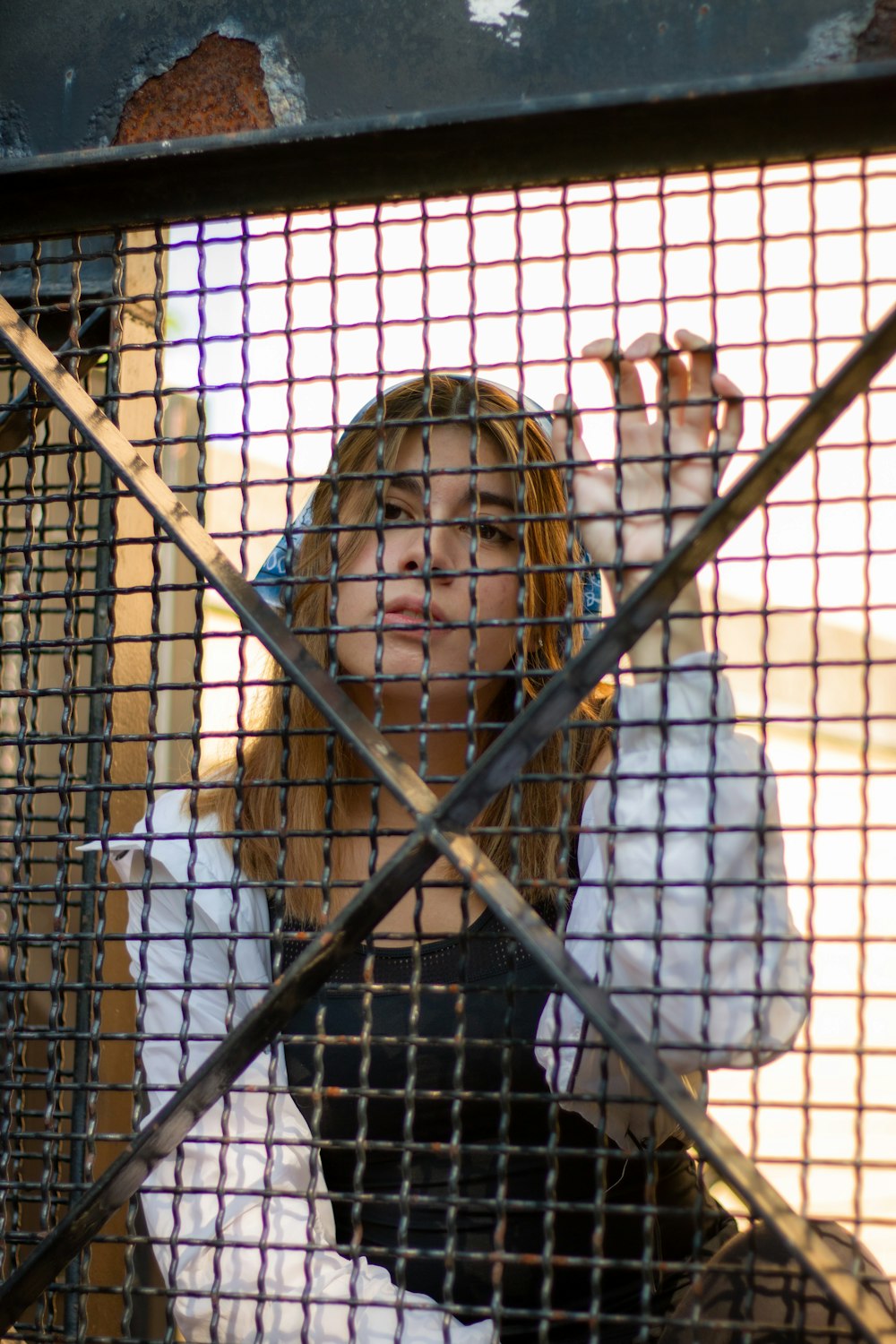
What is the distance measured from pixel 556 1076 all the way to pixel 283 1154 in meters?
0.57

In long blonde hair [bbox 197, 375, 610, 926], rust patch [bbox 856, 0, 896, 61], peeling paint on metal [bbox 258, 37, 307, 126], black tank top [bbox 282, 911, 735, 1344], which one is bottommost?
black tank top [bbox 282, 911, 735, 1344]

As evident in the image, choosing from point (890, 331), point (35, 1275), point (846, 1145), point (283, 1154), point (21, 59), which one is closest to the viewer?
point (890, 331)

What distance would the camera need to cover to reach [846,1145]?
6465 mm

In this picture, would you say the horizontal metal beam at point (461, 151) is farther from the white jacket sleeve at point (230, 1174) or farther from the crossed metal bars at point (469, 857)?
the white jacket sleeve at point (230, 1174)

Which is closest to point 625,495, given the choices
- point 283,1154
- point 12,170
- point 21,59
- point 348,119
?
point 348,119

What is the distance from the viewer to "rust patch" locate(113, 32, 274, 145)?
1.17m

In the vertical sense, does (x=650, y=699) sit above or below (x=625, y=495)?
below

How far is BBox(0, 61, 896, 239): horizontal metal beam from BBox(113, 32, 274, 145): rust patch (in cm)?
7

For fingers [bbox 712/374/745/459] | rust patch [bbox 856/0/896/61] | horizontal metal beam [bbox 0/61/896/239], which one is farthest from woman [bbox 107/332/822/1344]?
rust patch [bbox 856/0/896/61]

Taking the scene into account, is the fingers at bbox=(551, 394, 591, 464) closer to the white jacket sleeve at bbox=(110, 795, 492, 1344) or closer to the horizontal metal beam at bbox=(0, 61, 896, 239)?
the horizontal metal beam at bbox=(0, 61, 896, 239)

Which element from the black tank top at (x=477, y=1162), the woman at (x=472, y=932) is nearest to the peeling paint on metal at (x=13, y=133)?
the woman at (x=472, y=932)

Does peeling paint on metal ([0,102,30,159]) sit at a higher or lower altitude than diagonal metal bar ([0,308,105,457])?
higher

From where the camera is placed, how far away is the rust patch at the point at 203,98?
1.17m

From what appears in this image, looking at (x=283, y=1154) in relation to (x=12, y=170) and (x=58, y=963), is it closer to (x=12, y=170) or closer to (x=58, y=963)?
(x=58, y=963)
